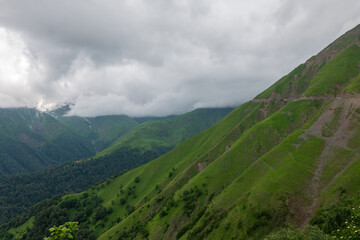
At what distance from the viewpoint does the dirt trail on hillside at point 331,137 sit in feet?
278

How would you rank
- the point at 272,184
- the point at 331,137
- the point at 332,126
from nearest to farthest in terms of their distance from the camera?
the point at 272,184
the point at 331,137
the point at 332,126

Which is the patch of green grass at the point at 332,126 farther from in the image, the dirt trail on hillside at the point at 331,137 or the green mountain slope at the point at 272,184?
the dirt trail on hillside at the point at 331,137

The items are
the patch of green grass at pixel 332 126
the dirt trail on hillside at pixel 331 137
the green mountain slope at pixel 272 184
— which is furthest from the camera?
the patch of green grass at pixel 332 126

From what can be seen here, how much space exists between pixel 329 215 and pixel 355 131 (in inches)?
3089

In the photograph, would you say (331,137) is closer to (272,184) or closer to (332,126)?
(332,126)

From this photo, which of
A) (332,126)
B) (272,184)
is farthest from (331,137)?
(272,184)

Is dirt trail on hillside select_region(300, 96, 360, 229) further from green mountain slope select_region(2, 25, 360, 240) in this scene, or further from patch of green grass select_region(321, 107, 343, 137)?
patch of green grass select_region(321, 107, 343, 137)

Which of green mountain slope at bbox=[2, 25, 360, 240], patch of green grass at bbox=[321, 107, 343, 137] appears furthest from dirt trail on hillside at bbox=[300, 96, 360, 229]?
patch of green grass at bbox=[321, 107, 343, 137]

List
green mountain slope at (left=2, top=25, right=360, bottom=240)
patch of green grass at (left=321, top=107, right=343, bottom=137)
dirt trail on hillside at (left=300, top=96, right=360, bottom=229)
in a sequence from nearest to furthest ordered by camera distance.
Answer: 1. green mountain slope at (left=2, top=25, right=360, bottom=240)
2. dirt trail on hillside at (left=300, top=96, right=360, bottom=229)
3. patch of green grass at (left=321, top=107, right=343, bottom=137)

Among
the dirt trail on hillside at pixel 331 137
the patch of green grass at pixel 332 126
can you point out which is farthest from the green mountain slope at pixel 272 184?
the dirt trail on hillside at pixel 331 137

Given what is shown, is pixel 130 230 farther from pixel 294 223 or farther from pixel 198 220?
pixel 294 223

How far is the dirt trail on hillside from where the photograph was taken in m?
84.6

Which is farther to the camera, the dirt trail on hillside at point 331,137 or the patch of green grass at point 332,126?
the patch of green grass at point 332,126

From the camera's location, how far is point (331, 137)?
11844 cm
